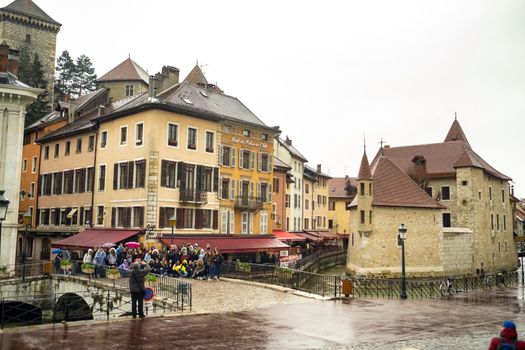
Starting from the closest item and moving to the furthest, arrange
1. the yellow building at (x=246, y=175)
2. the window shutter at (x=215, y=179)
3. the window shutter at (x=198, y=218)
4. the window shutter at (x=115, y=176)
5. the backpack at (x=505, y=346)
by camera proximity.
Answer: the backpack at (x=505, y=346)
the window shutter at (x=198, y=218)
the window shutter at (x=115, y=176)
the window shutter at (x=215, y=179)
the yellow building at (x=246, y=175)

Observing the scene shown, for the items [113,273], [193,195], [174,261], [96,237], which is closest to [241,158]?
[193,195]

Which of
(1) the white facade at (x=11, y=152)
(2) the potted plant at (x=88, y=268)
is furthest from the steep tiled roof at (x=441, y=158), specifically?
(1) the white facade at (x=11, y=152)

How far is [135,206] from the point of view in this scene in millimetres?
32156

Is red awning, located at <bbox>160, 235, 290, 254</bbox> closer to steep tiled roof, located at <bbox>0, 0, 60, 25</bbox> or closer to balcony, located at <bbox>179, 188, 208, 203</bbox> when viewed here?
→ balcony, located at <bbox>179, 188, 208, 203</bbox>

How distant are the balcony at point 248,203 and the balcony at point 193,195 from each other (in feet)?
10.4

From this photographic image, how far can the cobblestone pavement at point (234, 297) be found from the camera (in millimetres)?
17359

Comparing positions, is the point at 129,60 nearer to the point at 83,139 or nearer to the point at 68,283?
the point at 83,139

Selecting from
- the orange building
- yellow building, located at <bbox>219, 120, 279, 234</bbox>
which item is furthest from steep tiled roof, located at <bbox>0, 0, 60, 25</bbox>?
yellow building, located at <bbox>219, 120, 279, 234</bbox>

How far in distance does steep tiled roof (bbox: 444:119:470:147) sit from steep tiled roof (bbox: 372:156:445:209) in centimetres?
2063

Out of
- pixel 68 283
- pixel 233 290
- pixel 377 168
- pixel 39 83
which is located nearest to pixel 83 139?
pixel 68 283

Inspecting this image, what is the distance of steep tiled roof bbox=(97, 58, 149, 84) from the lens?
6280 cm

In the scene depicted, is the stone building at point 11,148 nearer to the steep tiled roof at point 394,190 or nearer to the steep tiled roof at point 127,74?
the steep tiled roof at point 394,190

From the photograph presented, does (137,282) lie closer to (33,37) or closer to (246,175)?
(246,175)

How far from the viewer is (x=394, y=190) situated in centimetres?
4550
